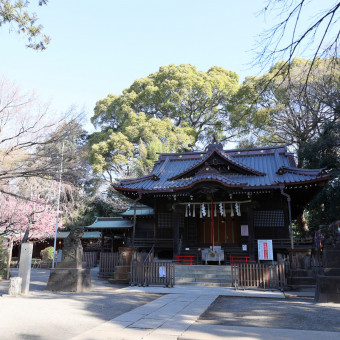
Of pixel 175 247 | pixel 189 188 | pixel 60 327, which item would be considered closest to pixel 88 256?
pixel 175 247

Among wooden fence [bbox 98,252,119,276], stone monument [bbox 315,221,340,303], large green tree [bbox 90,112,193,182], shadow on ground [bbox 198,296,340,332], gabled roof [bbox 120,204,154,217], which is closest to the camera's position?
shadow on ground [bbox 198,296,340,332]

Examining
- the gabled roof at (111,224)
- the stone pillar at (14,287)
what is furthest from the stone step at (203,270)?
the gabled roof at (111,224)

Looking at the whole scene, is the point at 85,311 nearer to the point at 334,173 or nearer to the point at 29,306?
the point at 29,306

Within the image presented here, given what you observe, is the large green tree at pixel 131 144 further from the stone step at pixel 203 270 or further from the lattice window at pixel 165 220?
the stone step at pixel 203 270

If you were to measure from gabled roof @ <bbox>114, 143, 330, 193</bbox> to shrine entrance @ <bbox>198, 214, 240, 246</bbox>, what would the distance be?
8.65 feet

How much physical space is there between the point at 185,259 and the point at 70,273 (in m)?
7.65

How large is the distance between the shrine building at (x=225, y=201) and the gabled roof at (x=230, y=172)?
49mm

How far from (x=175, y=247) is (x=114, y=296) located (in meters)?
7.75

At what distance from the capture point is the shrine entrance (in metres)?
18.5

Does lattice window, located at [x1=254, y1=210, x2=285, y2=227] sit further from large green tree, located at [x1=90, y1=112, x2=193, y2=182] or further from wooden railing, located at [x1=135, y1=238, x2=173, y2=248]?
large green tree, located at [x1=90, y1=112, x2=193, y2=182]

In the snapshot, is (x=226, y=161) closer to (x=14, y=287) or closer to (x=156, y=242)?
(x=156, y=242)

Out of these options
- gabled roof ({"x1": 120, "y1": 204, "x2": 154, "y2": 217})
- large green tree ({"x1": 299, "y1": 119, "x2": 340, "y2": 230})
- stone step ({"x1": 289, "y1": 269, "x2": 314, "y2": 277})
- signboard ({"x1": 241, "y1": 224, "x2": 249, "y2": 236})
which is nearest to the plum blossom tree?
gabled roof ({"x1": 120, "y1": 204, "x2": 154, "y2": 217})

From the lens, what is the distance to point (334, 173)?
750 inches

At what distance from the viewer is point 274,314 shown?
7.42 m
